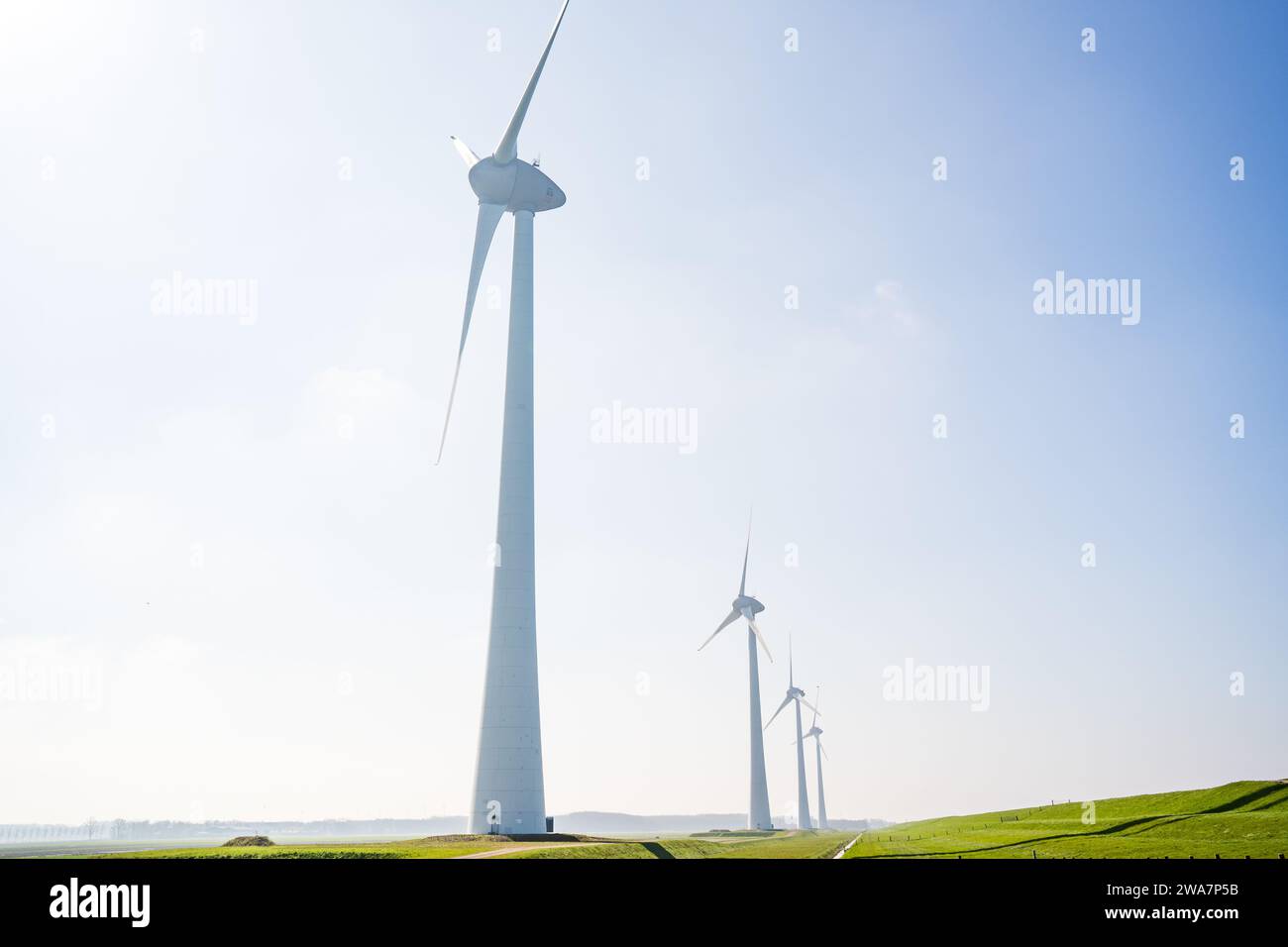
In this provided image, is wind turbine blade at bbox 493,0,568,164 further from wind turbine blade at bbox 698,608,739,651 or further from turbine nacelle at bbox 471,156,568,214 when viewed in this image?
wind turbine blade at bbox 698,608,739,651

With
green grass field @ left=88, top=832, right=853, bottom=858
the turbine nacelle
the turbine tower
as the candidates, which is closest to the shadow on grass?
green grass field @ left=88, top=832, right=853, bottom=858

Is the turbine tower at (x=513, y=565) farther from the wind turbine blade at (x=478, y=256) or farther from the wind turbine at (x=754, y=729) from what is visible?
the wind turbine at (x=754, y=729)

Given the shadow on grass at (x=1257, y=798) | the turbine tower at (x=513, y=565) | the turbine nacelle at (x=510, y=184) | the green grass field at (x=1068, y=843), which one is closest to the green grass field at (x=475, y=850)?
the green grass field at (x=1068, y=843)

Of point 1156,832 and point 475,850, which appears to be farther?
point 1156,832

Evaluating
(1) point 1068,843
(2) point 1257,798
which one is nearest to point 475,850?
(1) point 1068,843

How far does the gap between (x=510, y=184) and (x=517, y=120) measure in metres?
6.11

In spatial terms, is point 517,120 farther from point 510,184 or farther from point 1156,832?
point 1156,832

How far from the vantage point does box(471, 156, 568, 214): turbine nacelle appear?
98.5m

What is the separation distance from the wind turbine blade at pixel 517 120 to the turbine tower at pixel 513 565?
0.32 ft

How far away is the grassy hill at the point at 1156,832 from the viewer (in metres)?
63.9

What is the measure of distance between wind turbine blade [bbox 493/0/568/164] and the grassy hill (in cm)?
7204

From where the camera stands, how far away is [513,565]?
3447 inches
